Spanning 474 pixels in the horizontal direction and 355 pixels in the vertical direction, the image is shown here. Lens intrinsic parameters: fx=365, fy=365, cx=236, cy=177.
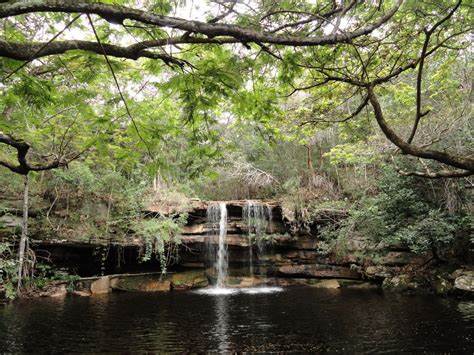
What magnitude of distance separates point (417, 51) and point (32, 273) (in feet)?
47.6

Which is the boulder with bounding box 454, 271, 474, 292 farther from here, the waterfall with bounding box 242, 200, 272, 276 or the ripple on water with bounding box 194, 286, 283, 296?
the waterfall with bounding box 242, 200, 272, 276

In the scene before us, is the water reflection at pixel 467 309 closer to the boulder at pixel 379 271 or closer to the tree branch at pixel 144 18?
the boulder at pixel 379 271

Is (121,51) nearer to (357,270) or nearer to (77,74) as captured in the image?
(77,74)

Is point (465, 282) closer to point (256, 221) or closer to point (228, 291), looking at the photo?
point (228, 291)

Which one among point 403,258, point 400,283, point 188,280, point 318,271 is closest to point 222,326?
point 400,283

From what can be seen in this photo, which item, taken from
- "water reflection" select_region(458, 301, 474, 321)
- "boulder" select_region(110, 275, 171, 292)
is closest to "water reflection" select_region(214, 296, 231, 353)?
"boulder" select_region(110, 275, 171, 292)

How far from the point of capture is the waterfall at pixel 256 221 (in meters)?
18.4

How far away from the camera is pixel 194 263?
61.7 ft

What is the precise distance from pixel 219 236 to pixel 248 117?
14246 millimetres

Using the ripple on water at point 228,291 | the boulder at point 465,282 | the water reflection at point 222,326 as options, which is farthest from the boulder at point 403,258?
the water reflection at point 222,326

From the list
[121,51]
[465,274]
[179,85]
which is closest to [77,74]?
[121,51]

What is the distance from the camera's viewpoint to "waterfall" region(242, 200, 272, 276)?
18.4 m

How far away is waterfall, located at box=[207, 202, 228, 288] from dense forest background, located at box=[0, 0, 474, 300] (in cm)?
180

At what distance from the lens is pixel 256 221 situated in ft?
61.5
